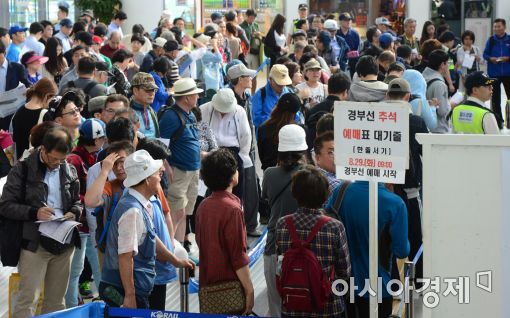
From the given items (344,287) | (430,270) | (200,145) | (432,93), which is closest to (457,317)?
(430,270)

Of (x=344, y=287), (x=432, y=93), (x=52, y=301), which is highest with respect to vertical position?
(x=432, y=93)

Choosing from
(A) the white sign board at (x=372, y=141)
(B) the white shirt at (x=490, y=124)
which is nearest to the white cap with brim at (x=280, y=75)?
(B) the white shirt at (x=490, y=124)

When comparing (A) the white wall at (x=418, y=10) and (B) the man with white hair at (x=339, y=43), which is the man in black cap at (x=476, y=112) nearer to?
(B) the man with white hair at (x=339, y=43)

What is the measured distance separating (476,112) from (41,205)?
4364 mm

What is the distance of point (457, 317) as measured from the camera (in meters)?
5.14

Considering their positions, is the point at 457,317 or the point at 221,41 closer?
the point at 457,317

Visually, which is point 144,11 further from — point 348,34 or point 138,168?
point 138,168

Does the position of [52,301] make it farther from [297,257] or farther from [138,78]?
[138,78]

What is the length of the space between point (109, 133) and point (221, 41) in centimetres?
1008

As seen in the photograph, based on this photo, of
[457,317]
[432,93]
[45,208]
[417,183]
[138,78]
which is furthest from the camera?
[432,93]

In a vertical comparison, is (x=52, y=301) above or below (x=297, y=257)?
below

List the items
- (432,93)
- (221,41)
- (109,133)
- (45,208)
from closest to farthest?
(45,208), (109,133), (432,93), (221,41)

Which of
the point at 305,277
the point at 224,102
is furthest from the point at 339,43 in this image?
the point at 305,277

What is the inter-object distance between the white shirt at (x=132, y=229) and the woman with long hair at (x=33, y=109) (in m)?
3.78
